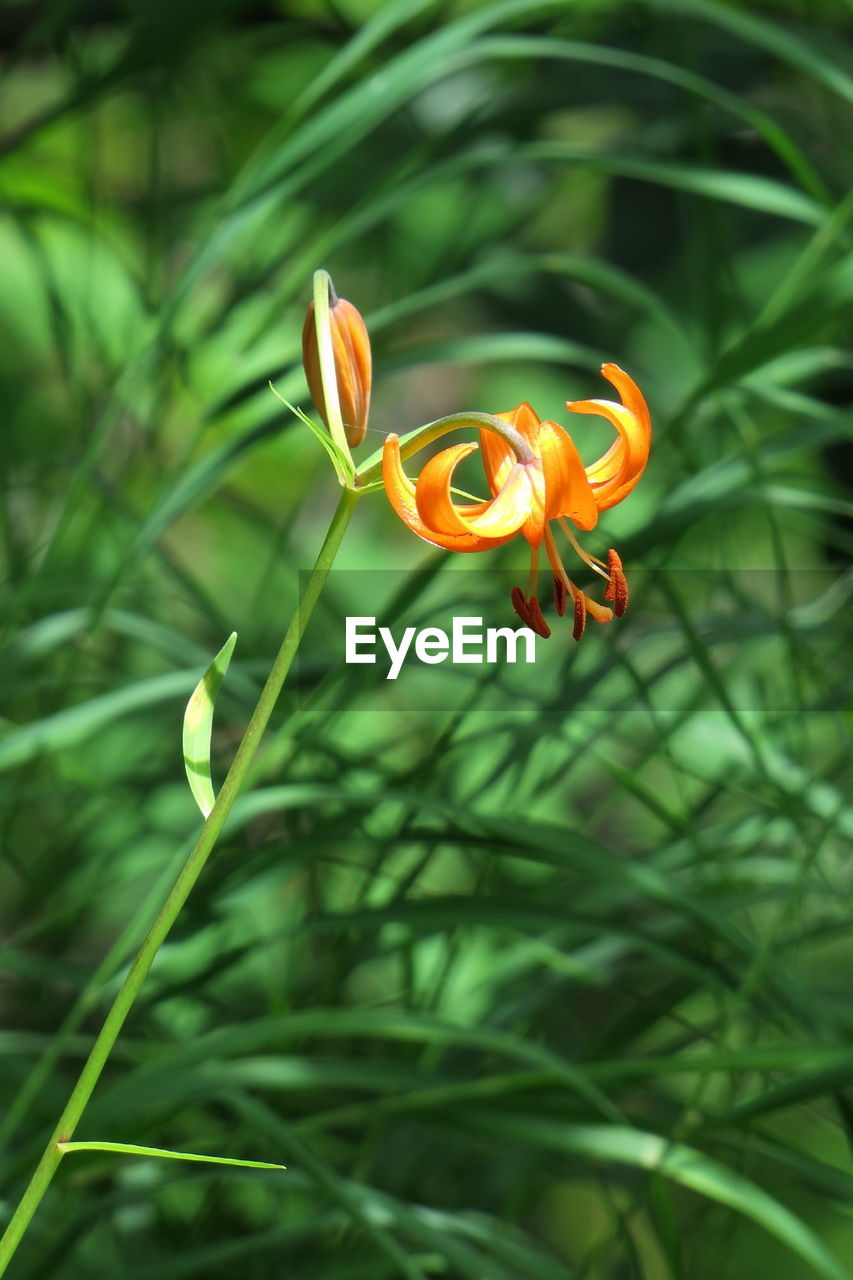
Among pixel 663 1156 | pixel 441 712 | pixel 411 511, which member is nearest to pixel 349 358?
pixel 411 511

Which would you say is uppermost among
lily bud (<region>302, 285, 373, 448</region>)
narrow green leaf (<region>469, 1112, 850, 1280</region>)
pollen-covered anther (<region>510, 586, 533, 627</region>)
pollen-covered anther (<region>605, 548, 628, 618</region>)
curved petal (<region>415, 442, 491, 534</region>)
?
lily bud (<region>302, 285, 373, 448</region>)

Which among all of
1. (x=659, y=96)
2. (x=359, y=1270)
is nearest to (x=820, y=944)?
(x=359, y=1270)

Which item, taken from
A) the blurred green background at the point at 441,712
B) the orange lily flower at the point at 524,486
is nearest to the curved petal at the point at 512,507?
the orange lily flower at the point at 524,486

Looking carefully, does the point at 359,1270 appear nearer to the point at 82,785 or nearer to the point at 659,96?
the point at 82,785

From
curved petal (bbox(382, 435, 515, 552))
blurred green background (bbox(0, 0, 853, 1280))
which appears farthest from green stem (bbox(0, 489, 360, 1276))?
blurred green background (bbox(0, 0, 853, 1280))

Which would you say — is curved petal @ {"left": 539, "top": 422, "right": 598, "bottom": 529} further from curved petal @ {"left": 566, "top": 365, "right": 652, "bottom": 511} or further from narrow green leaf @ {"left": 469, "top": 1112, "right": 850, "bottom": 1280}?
narrow green leaf @ {"left": 469, "top": 1112, "right": 850, "bottom": 1280}

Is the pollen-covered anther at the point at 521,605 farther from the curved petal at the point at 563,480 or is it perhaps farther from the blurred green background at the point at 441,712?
the blurred green background at the point at 441,712

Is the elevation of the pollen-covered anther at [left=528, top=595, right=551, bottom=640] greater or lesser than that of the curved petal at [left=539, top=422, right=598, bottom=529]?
lesser
